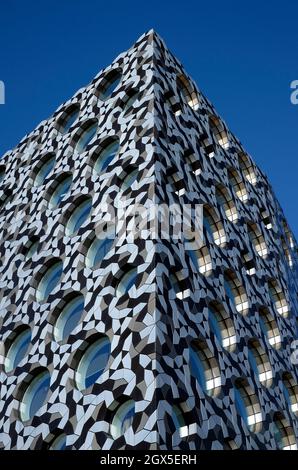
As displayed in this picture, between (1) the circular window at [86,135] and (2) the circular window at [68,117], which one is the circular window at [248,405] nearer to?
(1) the circular window at [86,135]

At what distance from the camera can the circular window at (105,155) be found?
1056 inches

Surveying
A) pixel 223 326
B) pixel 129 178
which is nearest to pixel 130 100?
pixel 129 178

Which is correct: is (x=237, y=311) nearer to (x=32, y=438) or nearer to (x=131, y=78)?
(x=32, y=438)

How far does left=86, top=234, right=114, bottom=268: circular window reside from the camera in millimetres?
23078

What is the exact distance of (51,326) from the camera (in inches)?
886

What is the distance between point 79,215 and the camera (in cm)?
2608

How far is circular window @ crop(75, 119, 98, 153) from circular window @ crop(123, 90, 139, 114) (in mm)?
2049

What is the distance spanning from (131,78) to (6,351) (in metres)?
12.0

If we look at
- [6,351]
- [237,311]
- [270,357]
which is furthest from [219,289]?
[6,351]

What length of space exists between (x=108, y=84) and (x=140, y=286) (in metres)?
13.5

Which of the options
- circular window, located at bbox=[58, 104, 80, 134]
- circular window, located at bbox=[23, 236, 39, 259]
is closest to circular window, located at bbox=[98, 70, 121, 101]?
circular window, located at bbox=[58, 104, 80, 134]

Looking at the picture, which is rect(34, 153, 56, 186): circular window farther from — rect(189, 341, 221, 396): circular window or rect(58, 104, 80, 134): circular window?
rect(189, 341, 221, 396): circular window

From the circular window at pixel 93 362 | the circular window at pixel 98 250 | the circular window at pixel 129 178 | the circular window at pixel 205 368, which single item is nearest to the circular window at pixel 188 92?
the circular window at pixel 129 178

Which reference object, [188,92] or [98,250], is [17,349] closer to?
[98,250]
